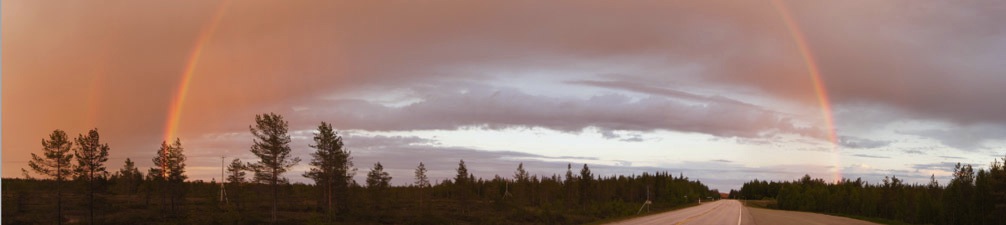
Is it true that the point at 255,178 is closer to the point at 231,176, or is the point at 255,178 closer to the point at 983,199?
the point at 231,176

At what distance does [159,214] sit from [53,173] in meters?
18.1

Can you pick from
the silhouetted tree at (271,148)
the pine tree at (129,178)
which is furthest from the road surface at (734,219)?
the pine tree at (129,178)

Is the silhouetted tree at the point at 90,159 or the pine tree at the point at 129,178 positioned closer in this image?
the silhouetted tree at the point at 90,159

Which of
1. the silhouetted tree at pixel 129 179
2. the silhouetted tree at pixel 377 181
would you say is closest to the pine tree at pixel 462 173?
the silhouetted tree at pixel 377 181

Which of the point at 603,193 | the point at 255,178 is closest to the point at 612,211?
the point at 255,178

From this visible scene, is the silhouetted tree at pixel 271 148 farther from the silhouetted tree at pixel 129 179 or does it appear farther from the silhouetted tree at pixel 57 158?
the silhouetted tree at pixel 129 179

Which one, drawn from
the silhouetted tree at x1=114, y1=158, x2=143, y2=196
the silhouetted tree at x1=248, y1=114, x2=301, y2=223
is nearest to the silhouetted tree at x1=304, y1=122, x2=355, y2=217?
the silhouetted tree at x1=248, y1=114, x2=301, y2=223

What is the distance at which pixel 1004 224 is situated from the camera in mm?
72375

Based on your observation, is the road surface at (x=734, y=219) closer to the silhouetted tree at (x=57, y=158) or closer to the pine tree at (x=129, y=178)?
the silhouetted tree at (x=57, y=158)

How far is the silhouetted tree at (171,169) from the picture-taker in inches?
3327

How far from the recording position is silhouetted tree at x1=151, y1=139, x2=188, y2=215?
84500 mm

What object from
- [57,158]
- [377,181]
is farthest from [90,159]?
[377,181]

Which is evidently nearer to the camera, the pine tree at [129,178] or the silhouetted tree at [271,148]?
the silhouetted tree at [271,148]

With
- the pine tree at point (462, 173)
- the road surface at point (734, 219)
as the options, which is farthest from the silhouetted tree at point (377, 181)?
the road surface at point (734, 219)
